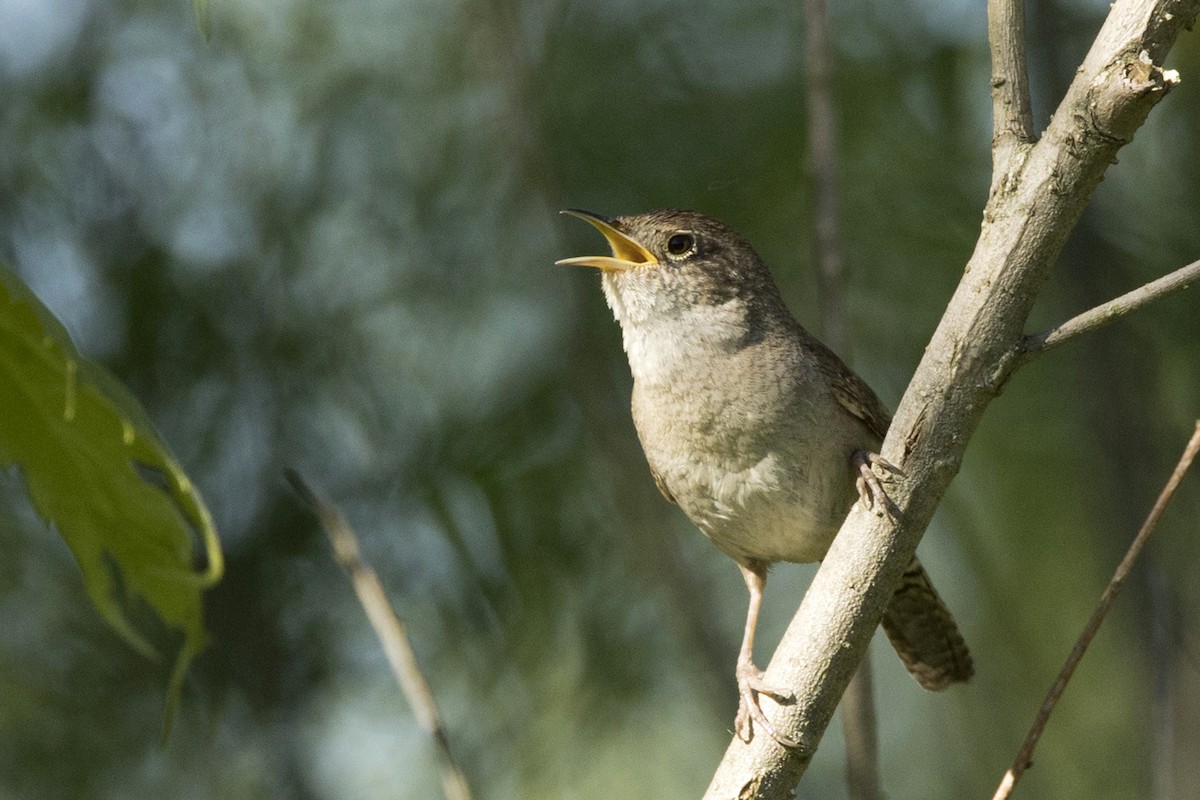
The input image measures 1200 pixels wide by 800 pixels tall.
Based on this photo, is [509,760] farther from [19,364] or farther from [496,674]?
[19,364]

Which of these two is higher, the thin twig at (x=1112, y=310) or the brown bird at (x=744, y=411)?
the thin twig at (x=1112, y=310)

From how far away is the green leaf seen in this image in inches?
55.1

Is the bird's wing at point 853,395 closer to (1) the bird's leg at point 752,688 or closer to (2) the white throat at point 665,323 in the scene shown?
(2) the white throat at point 665,323

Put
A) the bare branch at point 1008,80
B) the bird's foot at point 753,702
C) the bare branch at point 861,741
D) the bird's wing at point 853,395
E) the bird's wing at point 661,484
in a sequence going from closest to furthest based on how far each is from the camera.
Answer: the bare branch at point 1008,80
the bird's foot at point 753,702
the bare branch at point 861,741
the bird's wing at point 853,395
the bird's wing at point 661,484

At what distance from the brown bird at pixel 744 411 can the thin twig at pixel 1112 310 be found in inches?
43.0

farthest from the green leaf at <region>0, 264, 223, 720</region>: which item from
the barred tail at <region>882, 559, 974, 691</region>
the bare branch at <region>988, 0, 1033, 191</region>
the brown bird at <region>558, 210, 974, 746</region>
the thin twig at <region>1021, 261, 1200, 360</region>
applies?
the barred tail at <region>882, 559, 974, 691</region>

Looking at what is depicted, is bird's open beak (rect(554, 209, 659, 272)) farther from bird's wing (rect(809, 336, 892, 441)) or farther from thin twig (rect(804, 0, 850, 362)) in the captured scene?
bird's wing (rect(809, 336, 892, 441))

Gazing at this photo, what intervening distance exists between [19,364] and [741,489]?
2.37 meters

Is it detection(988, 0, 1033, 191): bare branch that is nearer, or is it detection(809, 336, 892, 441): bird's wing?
detection(988, 0, 1033, 191): bare branch

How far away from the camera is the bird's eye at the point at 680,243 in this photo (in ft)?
13.0

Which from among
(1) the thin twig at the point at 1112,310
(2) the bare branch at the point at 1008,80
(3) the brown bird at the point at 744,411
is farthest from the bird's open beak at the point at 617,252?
→ (1) the thin twig at the point at 1112,310

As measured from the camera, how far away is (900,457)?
2.32m

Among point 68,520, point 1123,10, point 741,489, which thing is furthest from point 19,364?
point 741,489

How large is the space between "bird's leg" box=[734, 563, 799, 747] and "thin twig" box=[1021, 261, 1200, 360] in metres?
0.81
